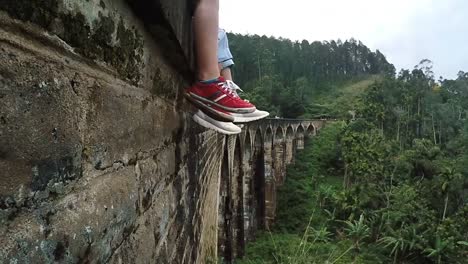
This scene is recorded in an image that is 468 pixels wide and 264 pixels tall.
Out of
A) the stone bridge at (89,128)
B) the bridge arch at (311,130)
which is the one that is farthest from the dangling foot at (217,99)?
the bridge arch at (311,130)

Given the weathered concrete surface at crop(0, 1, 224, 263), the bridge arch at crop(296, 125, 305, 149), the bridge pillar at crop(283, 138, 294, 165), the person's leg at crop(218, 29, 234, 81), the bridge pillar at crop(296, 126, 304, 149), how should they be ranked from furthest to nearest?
the bridge pillar at crop(296, 126, 304, 149)
the bridge arch at crop(296, 125, 305, 149)
the bridge pillar at crop(283, 138, 294, 165)
the person's leg at crop(218, 29, 234, 81)
the weathered concrete surface at crop(0, 1, 224, 263)

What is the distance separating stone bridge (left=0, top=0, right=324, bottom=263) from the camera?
67 cm

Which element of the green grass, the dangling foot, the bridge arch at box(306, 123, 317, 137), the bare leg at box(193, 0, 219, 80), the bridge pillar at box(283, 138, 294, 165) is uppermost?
the bridge arch at box(306, 123, 317, 137)

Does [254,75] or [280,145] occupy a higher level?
[254,75]

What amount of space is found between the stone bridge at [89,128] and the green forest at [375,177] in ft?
8.46

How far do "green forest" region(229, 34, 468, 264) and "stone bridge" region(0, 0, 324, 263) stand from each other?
258cm

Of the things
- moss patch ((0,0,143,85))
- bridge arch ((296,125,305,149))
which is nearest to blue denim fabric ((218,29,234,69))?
moss patch ((0,0,143,85))

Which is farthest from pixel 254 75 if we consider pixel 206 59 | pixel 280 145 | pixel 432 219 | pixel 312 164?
pixel 206 59

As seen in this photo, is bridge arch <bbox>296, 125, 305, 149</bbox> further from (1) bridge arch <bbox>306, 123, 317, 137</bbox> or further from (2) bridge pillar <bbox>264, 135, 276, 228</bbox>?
(2) bridge pillar <bbox>264, 135, 276, 228</bbox>

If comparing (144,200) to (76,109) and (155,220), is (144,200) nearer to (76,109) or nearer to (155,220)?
(155,220)

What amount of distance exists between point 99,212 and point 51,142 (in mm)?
286

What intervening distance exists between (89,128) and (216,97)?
1.10 metres

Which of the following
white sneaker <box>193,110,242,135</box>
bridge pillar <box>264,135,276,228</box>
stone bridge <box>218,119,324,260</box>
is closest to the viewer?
white sneaker <box>193,110,242,135</box>

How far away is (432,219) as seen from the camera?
22766 millimetres
